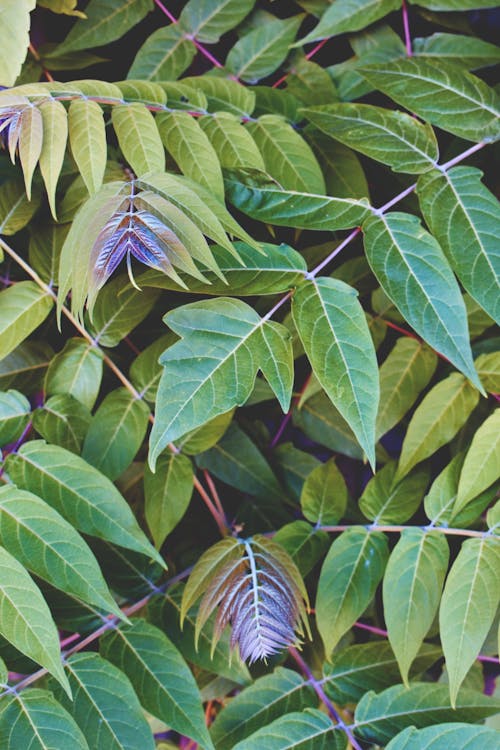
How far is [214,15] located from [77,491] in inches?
33.1

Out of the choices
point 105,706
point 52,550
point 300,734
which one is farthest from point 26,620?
point 300,734

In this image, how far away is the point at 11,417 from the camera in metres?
1.04

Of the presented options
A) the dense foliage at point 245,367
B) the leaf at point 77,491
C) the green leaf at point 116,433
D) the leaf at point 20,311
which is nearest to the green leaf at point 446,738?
the dense foliage at point 245,367

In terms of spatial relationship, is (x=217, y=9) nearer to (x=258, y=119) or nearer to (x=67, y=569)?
(x=258, y=119)

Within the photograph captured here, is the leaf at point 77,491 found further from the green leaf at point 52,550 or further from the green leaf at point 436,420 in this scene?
the green leaf at point 436,420

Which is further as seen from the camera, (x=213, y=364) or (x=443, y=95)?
(x=443, y=95)

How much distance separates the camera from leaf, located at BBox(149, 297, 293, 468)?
817 mm

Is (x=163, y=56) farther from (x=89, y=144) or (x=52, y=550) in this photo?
(x=52, y=550)

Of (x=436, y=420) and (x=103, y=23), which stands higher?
(x=103, y=23)

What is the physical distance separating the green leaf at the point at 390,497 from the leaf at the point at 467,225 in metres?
0.35

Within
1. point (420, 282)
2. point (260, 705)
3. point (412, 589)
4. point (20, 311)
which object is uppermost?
point (420, 282)

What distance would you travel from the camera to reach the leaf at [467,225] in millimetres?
891

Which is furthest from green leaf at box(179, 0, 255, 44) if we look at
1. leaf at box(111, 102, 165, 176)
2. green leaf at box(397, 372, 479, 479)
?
green leaf at box(397, 372, 479, 479)

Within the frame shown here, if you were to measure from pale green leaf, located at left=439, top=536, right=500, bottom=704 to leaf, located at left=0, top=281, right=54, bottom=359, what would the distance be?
2.19 feet
